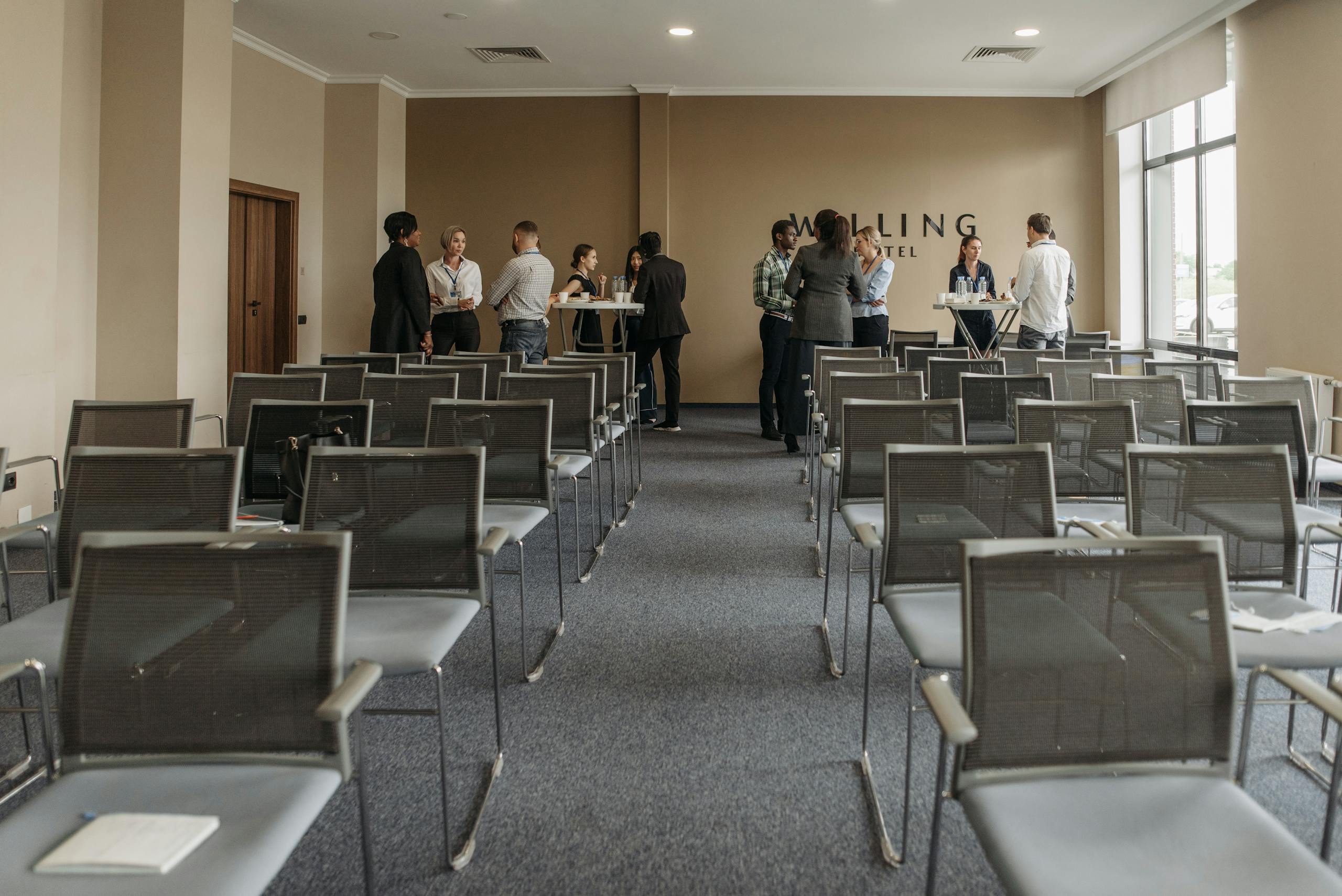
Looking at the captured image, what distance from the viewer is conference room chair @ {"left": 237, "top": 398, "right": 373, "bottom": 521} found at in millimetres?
3400

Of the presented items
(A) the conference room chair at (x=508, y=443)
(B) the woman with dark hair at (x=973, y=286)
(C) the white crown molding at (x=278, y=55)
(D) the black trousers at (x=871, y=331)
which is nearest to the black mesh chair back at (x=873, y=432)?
(A) the conference room chair at (x=508, y=443)

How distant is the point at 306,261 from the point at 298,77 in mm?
1711

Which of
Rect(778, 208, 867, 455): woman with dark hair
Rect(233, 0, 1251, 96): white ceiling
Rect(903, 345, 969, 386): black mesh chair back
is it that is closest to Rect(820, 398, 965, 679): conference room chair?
Rect(903, 345, 969, 386): black mesh chair back

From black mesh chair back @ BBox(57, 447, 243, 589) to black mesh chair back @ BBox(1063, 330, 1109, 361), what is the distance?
6.27 m

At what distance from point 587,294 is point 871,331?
7.81ft

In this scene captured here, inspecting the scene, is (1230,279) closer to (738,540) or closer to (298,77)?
(738,540)

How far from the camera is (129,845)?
57.8 inches

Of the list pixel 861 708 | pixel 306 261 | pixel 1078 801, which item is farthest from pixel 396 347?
pixel 1078 801

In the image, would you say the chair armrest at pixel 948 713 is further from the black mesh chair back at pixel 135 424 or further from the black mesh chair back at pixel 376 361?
the black mesh chair back at pixel 376 361

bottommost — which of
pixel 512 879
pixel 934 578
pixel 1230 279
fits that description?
pixel 512 879

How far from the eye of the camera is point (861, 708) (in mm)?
3004

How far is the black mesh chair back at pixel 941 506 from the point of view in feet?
8.39

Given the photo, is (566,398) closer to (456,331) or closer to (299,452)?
(299,452)


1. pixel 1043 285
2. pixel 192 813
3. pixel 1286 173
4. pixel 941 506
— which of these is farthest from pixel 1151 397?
pixel 192 813
